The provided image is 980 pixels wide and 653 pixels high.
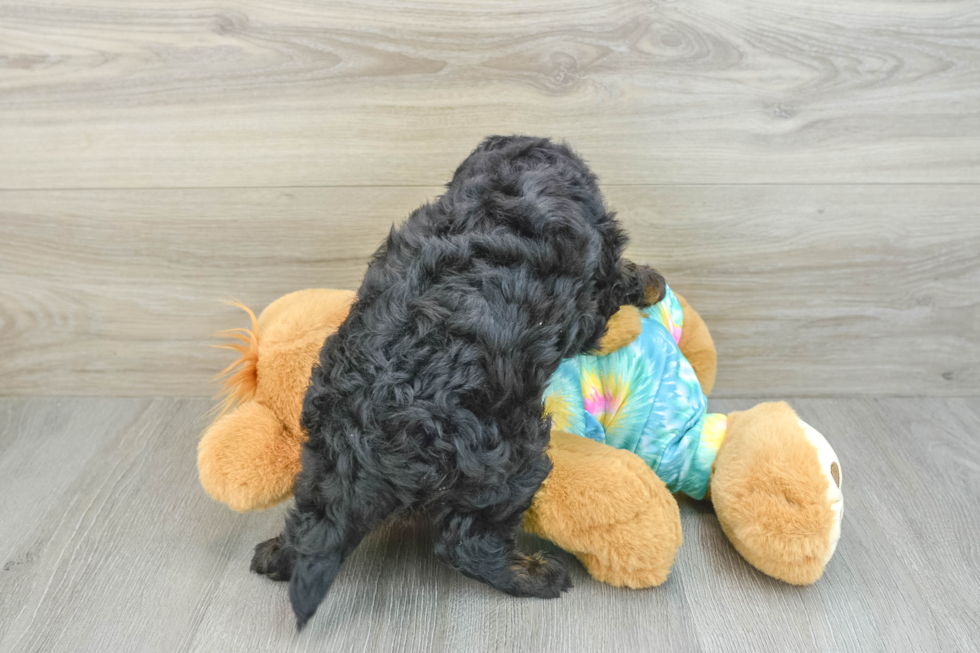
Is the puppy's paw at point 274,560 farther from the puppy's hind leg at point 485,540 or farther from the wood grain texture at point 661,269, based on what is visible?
the wood grain texture at point 661,269

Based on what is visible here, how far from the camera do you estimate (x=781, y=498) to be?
2.68 feet

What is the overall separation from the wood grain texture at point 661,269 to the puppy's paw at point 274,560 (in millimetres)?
482

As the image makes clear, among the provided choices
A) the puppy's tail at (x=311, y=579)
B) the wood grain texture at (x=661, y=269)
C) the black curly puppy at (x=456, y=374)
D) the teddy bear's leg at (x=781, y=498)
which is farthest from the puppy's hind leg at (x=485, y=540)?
the wood grain texture at (x=661, y=269)

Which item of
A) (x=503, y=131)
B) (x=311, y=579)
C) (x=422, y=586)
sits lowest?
(x=422, y=586)

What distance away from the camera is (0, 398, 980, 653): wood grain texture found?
0.78 metres

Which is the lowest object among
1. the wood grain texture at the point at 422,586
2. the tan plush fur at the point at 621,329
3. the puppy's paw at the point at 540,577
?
the wood grain texture at the point at 422,586

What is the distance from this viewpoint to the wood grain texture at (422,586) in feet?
2.57

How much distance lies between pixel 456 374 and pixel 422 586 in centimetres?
33

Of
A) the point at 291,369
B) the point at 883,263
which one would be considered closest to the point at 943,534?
the point at 883,263

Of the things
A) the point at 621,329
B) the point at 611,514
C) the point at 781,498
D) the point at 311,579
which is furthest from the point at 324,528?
the point at 781,498

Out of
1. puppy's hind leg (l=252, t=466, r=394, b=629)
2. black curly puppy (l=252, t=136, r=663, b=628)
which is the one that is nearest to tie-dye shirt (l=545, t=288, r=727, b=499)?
black curly puppy (l=252, t=136, r=663, b=628)

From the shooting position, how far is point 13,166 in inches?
45.3

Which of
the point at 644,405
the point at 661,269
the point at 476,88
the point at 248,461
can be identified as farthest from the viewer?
the point at 661,269

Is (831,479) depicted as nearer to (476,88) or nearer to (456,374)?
(456,374)
